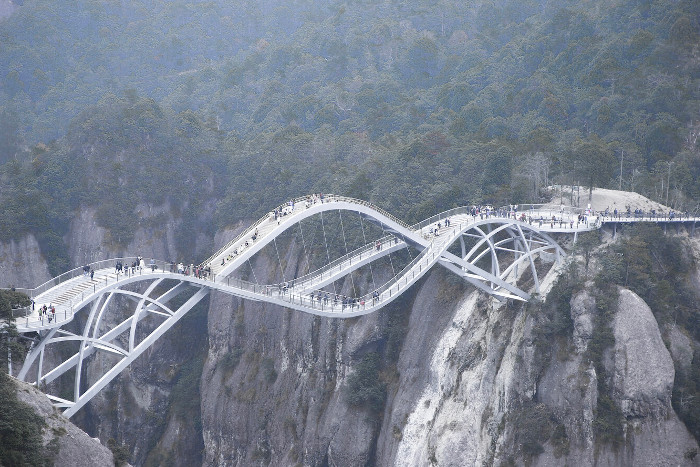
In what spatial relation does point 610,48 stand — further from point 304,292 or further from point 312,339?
point 304,292

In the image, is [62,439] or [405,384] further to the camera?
[405,384]

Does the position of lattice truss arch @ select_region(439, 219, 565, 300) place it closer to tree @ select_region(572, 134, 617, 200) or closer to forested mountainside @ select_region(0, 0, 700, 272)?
forested mountainside @ select_region(0, 0, 700, 272)

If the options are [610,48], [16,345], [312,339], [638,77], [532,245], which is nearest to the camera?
[16,345]

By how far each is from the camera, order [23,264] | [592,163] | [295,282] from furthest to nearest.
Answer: [23,264] → [592,163] → [295,282]

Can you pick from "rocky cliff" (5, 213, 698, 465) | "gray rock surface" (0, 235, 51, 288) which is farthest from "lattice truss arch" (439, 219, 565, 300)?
"gray rock surface" (0, 235, 51, 288)

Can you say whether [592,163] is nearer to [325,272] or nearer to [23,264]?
[325,272]


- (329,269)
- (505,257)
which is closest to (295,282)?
(329,269)

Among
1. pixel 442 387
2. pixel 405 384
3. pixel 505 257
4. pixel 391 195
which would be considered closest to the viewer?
pixel 442 387

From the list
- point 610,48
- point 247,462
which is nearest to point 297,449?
point 247,462
